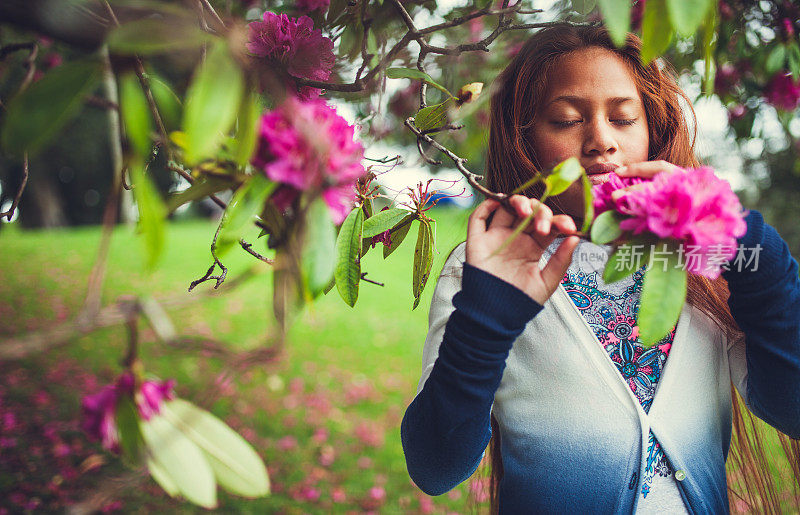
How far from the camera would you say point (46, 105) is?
414mm

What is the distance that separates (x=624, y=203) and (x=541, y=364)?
0.46 metres

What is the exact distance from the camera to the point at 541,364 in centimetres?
94

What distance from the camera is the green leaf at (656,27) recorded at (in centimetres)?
50

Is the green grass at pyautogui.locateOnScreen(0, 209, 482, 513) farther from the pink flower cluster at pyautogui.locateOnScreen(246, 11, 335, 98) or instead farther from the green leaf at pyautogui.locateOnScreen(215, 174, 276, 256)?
the green leaf at pyautogui.locateOnScreen(215, 174, 276, 256)

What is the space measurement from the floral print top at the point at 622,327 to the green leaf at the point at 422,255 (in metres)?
0.28

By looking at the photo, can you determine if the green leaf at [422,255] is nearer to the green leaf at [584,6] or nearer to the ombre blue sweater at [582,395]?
the ombre blue sweater at [582,395]

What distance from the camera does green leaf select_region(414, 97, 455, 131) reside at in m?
0.88

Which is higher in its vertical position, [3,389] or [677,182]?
[677,182]

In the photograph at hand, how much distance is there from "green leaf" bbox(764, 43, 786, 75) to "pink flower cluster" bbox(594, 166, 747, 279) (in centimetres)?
107

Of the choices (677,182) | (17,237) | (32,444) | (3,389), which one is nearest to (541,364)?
(677,182)

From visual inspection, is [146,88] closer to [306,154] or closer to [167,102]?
[167,102]

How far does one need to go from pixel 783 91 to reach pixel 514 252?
1.56 m

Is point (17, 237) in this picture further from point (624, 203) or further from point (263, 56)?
point (624, 203)

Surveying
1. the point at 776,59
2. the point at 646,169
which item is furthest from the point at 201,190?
the point at 776,59
